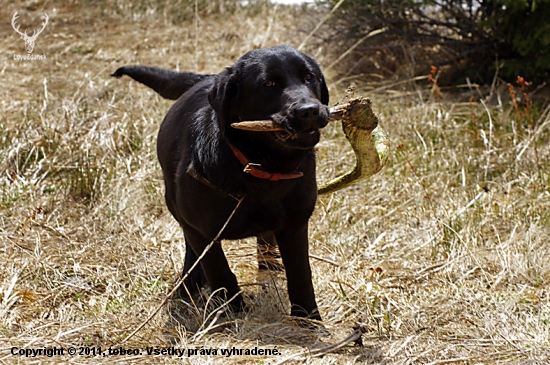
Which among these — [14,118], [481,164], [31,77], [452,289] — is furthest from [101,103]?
[452,289]

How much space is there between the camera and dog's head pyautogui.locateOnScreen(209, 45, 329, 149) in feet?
9.06

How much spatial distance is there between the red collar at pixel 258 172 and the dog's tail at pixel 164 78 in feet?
4.02

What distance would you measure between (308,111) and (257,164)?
417 millimetres

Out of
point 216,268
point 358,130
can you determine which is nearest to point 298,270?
point 216,268

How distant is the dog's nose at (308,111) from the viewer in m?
2.71

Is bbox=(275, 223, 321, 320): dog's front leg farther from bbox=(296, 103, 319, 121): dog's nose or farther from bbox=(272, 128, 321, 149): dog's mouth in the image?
bbox=(296, 103, 319, 121): dog's nose

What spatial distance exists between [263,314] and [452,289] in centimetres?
102

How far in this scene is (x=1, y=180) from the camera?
5.20 meters

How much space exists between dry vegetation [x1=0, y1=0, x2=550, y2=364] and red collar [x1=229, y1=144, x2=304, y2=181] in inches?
28.0

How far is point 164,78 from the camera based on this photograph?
13.8 ft

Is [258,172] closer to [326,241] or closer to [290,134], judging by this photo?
[290,134]

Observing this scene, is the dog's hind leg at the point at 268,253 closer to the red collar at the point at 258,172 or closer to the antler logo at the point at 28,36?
the red collar at the point at 258,172

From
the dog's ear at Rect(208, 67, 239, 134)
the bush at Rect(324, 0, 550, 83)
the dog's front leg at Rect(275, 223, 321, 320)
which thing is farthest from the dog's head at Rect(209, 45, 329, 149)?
the bush at Rect(324, 0, 550, 83)

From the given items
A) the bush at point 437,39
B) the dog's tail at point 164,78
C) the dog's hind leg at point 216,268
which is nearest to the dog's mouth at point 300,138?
the dog's hind leg at point 216,268
